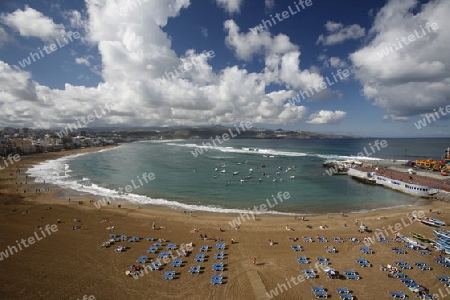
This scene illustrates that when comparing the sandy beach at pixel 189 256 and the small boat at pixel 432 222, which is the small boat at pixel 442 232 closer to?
the sandy beach at pixel 189 256

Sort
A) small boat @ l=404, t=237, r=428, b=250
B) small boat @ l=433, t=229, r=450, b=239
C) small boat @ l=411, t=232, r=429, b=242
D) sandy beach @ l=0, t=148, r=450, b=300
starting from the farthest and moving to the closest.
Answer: small boat @ l=433, t=229, r=450, b=239, small boat @ l=411, t=232, r=429, b=242, small boat @ l=404, t=237, r=428, b=250, sandy beach @ l=0, t=148, r=450, b=300

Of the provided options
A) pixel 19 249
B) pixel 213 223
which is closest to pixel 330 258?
pixel 213 223

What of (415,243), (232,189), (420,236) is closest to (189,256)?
(415,243)

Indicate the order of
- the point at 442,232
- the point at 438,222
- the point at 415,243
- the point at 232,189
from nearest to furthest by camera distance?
the point at 415,243 < the point at 442,232 < the point at 438,222 < the point at 232,189

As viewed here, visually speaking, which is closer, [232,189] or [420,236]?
[420,236]

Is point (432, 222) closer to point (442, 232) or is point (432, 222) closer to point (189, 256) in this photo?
point (442, 232)

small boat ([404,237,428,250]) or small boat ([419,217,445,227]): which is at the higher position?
small boat ([404,237,428,250])

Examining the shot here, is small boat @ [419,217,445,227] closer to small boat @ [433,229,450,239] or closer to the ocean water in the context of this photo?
small boat @ [433,229,450,239]

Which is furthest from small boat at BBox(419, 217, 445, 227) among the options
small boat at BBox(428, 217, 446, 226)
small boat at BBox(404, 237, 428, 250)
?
small boat at BBox(404, 237, 428, 250)

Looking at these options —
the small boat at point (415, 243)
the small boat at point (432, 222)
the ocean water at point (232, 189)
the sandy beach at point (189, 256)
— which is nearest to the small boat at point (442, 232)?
the sandy beach at point (189, 256)
